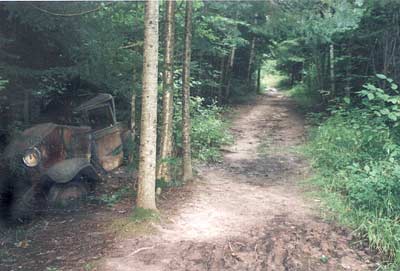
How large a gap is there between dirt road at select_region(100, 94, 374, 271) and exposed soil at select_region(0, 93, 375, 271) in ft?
0.04

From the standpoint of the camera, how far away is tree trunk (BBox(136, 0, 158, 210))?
556 centimetres

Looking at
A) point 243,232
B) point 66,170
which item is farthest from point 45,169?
point 243,232

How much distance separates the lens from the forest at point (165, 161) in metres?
5.29

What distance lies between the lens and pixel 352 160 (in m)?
8.66

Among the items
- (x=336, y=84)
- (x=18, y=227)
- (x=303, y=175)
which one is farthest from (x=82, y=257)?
(x=336, y=84)

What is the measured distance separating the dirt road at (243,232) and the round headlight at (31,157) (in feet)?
8.82

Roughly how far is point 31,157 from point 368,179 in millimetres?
6118

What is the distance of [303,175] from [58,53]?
6.87 meters

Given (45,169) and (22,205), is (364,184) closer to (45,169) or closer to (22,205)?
(45,169)

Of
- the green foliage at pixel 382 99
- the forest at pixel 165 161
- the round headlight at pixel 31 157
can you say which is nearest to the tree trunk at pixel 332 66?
the forest at pixel 165 161

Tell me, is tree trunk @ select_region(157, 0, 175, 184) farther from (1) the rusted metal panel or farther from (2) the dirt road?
(1) the rusted metal panel

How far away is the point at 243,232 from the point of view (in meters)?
5.84

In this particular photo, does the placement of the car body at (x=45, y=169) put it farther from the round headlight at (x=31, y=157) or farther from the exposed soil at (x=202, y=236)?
the exposed soil at (x=202, y=236)

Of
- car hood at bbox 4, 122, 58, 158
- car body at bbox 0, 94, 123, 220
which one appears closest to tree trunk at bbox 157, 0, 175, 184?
car body at bbox 0, 94, 123, 220
